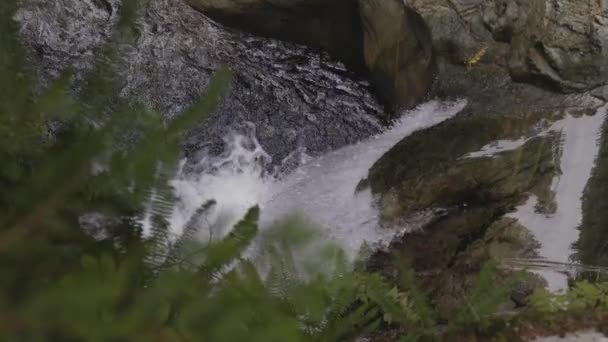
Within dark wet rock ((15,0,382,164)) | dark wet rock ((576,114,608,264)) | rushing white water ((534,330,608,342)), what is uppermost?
dark wet rock ((15,0,382,164))

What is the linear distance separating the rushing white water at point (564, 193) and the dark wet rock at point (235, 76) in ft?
5.46

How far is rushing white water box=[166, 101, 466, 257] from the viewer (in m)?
4.38

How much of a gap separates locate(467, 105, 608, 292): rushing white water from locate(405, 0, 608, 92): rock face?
0.37 metres

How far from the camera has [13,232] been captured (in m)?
0.93

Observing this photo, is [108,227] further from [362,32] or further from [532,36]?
[362,32]

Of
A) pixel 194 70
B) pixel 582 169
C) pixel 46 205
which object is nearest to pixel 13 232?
pixel 46 205

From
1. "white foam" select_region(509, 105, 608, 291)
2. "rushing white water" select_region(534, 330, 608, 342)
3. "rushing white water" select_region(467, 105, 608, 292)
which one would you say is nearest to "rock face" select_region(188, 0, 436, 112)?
"rushing white water" select_region(467, 105, 608, 292)

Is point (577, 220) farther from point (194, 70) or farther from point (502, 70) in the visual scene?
point (194, 70)

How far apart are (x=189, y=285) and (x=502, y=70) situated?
419cm

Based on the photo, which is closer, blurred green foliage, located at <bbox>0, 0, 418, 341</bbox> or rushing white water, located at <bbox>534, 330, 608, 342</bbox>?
blurred green foliage, located at <bbox>0, 0, 418, 341</bbox>

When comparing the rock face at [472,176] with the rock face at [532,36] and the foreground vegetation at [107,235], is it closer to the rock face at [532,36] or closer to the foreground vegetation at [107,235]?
the rock face at [532,36]

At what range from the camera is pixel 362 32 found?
231 inches

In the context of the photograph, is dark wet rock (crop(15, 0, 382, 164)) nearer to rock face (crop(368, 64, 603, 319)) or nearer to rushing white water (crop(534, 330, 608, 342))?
rock face (crop(368, 64, 603, 319))

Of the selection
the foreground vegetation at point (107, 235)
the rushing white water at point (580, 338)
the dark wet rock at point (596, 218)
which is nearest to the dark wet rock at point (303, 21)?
the dark wet rock at point (596, 218)
